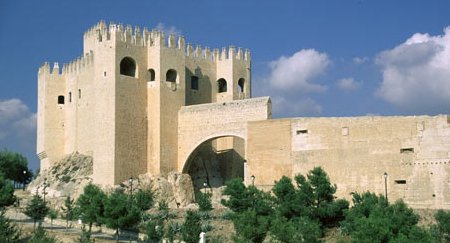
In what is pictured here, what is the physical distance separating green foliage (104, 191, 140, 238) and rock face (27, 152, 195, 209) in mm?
7824

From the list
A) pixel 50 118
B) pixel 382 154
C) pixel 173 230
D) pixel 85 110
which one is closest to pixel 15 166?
pixel 50 118

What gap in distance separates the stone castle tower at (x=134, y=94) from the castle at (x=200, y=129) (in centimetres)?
6

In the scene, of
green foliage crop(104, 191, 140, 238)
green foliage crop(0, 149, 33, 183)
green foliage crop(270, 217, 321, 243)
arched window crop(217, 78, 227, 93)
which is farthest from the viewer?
green foliage crop(0, 149, 33, 183)

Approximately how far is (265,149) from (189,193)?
6.27 m

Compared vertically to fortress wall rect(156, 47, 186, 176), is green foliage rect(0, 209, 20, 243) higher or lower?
lower

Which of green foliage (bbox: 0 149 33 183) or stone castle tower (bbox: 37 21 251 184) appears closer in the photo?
stone castle tower (bbox: 37 21 251 184)

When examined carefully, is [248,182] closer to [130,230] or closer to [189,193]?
[189,193]

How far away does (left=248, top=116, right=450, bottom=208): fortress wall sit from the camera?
3397cm

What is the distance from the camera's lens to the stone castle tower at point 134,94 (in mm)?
40719

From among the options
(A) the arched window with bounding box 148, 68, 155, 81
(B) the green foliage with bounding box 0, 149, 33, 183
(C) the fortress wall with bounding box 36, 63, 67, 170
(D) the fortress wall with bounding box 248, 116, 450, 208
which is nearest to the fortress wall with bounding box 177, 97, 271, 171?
(A) the arched window with bounding box 148, 68, 155, 81

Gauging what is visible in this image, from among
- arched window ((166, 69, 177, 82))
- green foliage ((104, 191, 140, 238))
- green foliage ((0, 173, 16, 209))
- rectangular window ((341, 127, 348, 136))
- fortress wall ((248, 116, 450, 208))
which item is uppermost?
arched window ((166, 69, 177, 82))

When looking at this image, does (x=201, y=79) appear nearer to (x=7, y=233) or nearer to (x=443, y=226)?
(x=7, y=233)

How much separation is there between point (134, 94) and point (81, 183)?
19.4ft

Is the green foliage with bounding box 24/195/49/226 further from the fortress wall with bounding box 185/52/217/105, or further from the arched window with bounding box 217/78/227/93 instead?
the arched window with bounding box 217/78/227/93
